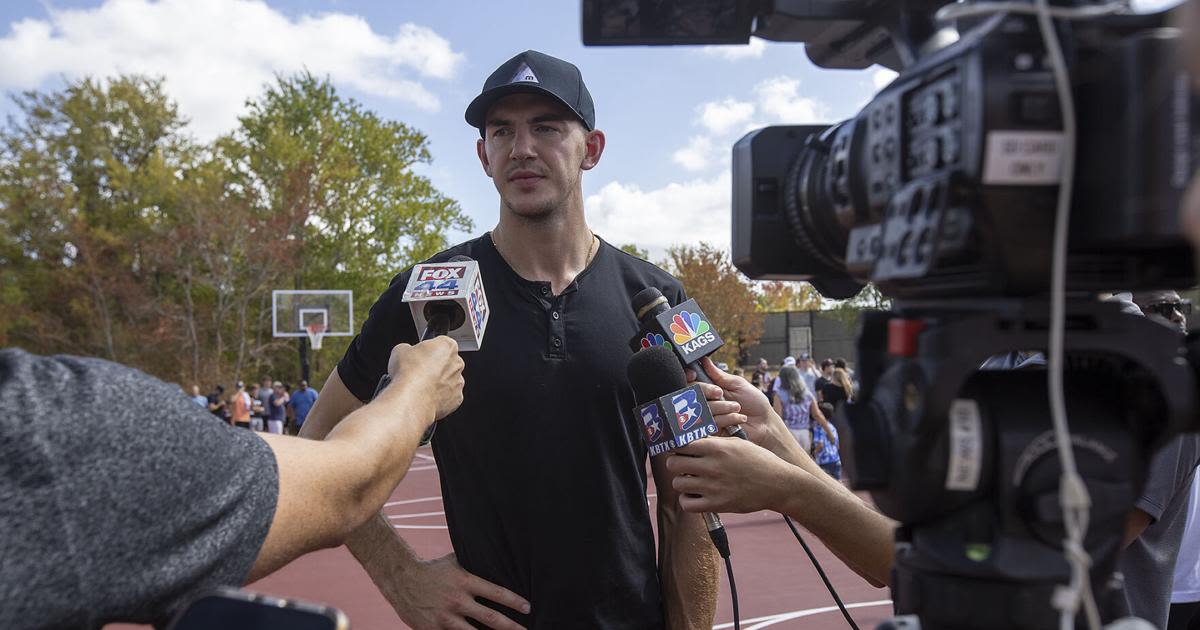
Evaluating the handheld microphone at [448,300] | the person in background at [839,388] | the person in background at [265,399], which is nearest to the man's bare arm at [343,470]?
the handheld microphone at [448,300]

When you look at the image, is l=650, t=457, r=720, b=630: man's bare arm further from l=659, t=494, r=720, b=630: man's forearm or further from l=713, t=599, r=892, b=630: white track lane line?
l=713, t=599, r=892, b=630: white track lane line

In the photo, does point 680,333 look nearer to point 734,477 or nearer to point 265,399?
point 734,477

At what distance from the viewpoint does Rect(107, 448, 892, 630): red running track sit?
22.1 feet

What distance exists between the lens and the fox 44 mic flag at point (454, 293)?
2289 mm

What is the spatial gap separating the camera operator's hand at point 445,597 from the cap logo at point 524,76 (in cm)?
137

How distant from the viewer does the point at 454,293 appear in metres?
2.28

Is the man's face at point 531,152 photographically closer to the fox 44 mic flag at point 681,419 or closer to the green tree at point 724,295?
the fox 44 mic flag at point 681,419

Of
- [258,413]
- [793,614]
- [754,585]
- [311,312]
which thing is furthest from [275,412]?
[793,614]

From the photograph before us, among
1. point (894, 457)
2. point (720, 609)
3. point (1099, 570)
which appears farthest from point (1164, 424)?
point (720, 609)

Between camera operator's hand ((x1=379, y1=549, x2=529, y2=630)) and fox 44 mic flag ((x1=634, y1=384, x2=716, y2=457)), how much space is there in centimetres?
65

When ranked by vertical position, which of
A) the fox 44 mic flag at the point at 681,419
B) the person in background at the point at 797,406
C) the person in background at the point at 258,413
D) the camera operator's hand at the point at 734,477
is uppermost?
the fox 44 mic flag at the point at 681,419

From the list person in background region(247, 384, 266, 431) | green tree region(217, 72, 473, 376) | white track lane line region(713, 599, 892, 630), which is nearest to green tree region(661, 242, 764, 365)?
green tree region(217, 72, 473, 376)

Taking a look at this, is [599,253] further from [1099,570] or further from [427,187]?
[427,187]

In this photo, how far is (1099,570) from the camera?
3.74ft
